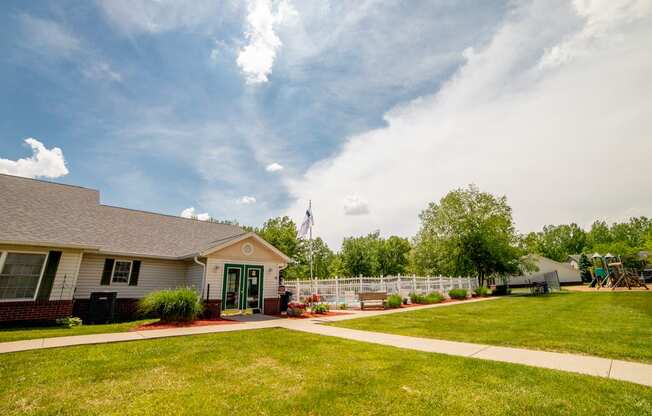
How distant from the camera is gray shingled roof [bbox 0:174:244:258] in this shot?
12.3m

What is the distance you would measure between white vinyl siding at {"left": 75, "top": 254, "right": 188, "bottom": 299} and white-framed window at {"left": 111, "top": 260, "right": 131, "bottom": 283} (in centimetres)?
19

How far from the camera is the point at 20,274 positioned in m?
11.6

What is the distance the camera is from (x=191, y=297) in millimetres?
11297

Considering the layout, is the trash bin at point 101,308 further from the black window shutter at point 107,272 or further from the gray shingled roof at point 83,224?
the gray shingled roof at point 83,224

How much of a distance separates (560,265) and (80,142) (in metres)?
69.1

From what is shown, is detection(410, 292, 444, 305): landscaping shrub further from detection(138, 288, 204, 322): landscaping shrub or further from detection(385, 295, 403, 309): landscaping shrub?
detection(138, 288, 204, 322): landscaping shrub

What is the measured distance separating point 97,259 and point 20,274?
267 centimetres

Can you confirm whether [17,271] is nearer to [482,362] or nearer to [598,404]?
[482,362]

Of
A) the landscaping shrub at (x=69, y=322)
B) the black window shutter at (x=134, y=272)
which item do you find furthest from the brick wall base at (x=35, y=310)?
the black window shutter at (x=134, y=272)

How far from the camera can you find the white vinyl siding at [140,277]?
13.5 m

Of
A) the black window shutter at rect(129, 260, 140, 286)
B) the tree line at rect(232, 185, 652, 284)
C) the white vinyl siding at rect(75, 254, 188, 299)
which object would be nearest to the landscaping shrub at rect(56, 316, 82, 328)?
the white vinyl siding at rect(75, 254, 188, 299)

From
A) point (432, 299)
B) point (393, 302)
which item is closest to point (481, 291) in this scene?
point (432, 299)

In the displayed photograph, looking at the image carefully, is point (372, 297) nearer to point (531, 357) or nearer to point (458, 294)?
point (458, 294)

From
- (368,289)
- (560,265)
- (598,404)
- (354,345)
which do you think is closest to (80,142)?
(354,345)
